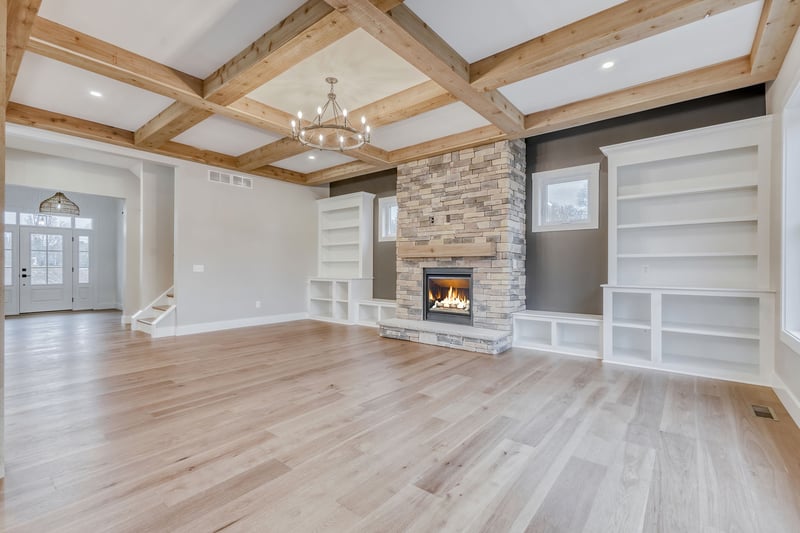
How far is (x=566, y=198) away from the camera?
4.92m

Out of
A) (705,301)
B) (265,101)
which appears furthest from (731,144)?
(265,101)

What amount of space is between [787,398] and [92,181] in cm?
1016

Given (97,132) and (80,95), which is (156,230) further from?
(80,95)

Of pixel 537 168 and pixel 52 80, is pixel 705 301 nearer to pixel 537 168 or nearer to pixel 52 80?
pixel 537 168

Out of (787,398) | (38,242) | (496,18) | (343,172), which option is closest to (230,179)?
(343,172)

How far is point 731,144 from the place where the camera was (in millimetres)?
3582

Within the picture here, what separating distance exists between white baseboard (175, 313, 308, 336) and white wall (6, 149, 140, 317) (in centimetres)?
212

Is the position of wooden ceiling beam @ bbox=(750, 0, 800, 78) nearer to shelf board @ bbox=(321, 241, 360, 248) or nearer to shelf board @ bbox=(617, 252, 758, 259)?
shelf board @ bbox=(617, 252, 758, 259)

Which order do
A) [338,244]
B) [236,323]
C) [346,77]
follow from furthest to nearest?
[338,244] → [236,323] → [346,77]

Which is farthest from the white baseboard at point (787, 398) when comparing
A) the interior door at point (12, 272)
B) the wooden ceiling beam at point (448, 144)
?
the interior door at point (12, 272)

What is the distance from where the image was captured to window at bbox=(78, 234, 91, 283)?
30.6 feet

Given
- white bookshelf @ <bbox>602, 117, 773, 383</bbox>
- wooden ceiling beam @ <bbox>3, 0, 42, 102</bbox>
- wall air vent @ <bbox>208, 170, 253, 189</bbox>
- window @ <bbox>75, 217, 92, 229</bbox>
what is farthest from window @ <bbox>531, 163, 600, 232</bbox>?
window @ <bbox>75, 217, 92, 229</bbox>

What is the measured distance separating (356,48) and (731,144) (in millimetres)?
A: 3809

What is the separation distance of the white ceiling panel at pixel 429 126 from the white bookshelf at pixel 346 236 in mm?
1866
